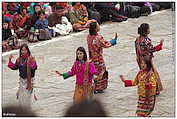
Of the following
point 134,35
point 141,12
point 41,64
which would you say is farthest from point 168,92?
point 141,12

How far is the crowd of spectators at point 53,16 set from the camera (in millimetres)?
12781

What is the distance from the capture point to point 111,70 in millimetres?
10281

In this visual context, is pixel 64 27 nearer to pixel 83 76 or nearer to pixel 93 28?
pixel 93 28

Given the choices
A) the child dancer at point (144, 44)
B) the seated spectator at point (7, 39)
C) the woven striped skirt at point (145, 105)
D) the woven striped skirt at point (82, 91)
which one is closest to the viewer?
the woven striped skirt at point (145, 105)

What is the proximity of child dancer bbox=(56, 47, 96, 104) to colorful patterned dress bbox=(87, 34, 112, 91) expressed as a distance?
0.83 meters

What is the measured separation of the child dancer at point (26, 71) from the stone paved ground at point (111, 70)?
1.11ft

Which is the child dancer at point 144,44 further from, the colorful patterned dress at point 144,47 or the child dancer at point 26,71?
the child dancer at point 26,71

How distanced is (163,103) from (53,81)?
2441mm

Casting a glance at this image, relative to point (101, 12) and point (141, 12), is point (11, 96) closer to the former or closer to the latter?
point (101, 12)

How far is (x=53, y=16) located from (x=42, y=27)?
835mm

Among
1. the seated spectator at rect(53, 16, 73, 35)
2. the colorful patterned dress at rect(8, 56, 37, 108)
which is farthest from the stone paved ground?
the colorful patterned dress at rect(8, 56, 37, 108)

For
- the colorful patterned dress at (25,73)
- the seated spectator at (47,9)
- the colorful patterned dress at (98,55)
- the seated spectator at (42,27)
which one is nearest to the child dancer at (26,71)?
the colorful patterned dress at (25,73)

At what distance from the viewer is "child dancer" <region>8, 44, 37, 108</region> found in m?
7.62

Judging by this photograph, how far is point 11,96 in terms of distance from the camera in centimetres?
891
